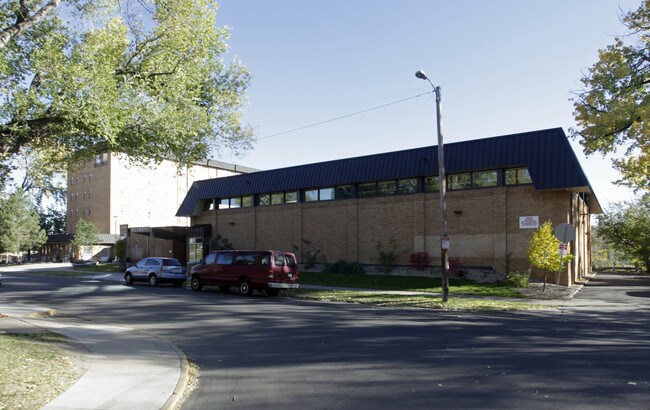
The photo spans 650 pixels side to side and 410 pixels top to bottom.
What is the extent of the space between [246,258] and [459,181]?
12210 millimetres

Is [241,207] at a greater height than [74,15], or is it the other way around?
[74,15]

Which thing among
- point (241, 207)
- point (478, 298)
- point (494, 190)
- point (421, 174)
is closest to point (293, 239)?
point (241, 207)

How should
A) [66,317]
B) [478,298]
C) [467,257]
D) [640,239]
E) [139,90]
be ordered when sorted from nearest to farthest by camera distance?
[139,90], [66,317], [478,298], [467,257], [640,239]

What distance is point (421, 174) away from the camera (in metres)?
27.5

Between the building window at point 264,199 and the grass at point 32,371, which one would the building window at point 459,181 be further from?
the grass at point 32,371

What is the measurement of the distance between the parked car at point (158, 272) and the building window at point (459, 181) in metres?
15.4

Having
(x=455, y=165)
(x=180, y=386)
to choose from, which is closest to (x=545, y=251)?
(x=455, y=165)

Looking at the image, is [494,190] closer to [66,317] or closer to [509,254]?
[509,254]

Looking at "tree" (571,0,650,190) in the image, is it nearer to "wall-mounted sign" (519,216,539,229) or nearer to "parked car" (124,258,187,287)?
"wall-mounted sign" (519,216,539,229)

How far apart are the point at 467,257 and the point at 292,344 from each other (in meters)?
18.0

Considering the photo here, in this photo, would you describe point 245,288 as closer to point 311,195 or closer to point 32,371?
point 311,195

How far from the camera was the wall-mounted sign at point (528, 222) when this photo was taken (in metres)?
23.9

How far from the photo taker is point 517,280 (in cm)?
2261

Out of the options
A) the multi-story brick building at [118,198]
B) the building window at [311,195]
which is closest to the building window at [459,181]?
the building window at [311,195]
